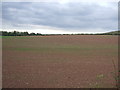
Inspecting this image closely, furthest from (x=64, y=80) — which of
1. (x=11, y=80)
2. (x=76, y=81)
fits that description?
(x=11, y=80)

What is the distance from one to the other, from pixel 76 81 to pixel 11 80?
1.70 m

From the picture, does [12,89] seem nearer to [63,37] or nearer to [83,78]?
[83,78]

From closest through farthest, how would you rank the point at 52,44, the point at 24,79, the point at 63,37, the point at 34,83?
the point at 34,83, the point at 24,79, the point at 52,44, the point at 63,37

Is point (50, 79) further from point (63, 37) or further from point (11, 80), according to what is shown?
point (63, 37)

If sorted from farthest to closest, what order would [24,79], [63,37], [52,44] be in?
[63,37] < [52,44] < [24,79]

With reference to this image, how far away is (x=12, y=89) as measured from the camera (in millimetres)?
4031

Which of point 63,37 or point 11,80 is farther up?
point 63,37

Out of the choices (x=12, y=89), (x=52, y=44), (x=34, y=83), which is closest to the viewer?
(x=12, y=89)

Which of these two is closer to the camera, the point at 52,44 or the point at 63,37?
the point at 52,44

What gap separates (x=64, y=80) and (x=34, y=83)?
33.4 inches

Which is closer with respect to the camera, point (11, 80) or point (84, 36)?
point (11, 80)

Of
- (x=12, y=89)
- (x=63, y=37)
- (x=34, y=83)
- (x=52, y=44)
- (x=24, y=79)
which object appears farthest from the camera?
(x=63, y=37)

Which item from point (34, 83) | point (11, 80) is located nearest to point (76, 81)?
point (34, 83)

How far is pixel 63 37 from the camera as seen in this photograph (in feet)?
55.7
